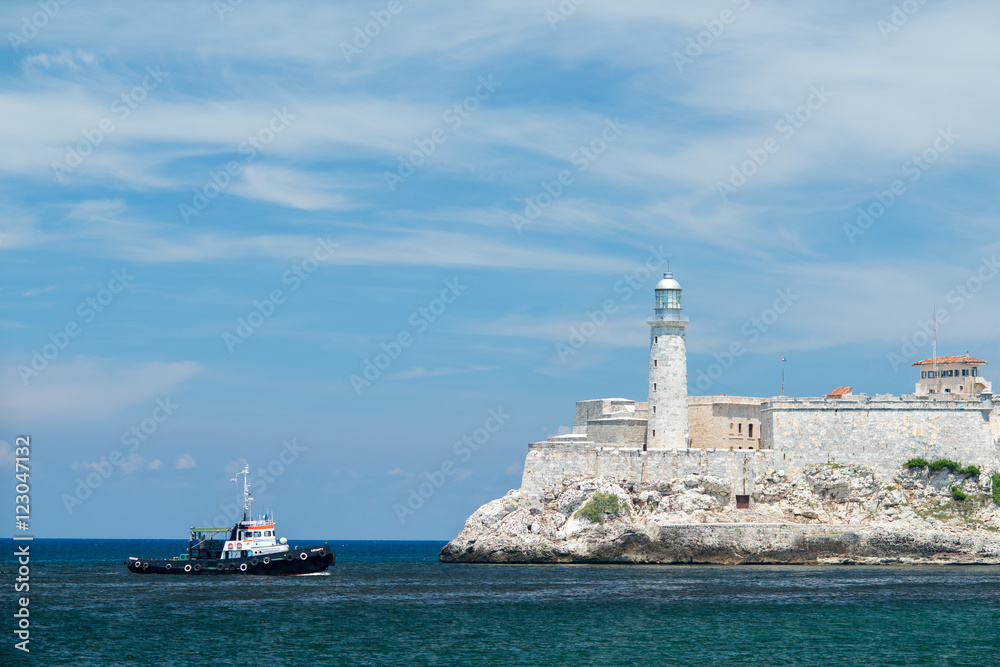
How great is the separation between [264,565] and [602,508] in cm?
1748

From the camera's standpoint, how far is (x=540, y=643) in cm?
3381

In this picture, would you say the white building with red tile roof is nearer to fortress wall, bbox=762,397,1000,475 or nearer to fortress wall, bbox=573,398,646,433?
fortress wall, bbox=762,397,1000,475

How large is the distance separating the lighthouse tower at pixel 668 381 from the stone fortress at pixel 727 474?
0.05 metres

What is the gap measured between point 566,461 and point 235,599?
23.6 m

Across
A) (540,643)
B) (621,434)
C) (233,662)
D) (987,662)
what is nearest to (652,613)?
(540,643)

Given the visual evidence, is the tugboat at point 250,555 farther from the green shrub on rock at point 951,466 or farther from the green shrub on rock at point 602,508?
the green shrub on rock at point 951,466

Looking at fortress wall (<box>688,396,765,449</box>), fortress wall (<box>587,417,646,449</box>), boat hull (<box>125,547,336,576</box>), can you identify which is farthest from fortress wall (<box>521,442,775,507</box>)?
boat hull (<box>125,547,336,576</box>)

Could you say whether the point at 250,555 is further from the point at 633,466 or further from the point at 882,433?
the point at 882,433

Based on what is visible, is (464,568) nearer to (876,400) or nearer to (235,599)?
(235,599)

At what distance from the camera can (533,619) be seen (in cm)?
3856

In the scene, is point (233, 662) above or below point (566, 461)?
below

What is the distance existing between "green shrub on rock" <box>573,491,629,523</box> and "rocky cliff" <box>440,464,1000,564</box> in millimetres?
52

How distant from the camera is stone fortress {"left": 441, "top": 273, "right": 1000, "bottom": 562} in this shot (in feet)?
203

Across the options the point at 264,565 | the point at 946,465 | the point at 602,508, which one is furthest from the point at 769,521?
the point at 264,565
